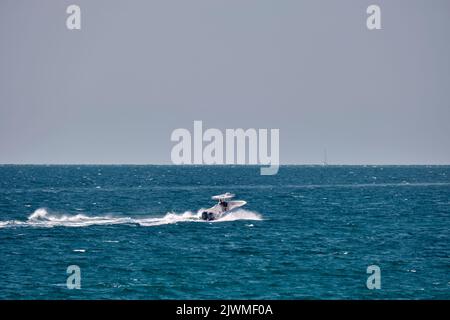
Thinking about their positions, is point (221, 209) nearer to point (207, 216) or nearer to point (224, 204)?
point (224, 204)

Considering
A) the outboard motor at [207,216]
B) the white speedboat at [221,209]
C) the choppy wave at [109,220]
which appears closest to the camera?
the choppy wave at [109,220]

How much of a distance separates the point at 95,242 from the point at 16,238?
315 inches

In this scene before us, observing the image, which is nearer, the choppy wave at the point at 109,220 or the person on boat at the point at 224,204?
the choppy wave at the point at 109,220

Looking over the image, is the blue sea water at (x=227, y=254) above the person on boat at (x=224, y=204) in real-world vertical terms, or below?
below

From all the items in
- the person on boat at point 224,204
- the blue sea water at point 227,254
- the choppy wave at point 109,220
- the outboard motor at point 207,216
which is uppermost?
the person on boat at point 224,204

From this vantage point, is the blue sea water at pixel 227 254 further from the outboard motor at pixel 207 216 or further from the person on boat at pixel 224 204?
the person on boat at pixel 224 204

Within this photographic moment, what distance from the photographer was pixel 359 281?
144 ft

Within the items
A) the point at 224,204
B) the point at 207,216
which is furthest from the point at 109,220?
the point at 224,204

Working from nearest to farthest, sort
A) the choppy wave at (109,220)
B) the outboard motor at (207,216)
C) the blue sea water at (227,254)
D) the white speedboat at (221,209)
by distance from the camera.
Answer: the blue sea water at (227,254)
the choppy wave at (109,220)
the outboard motor at (207,216)
the white speedboat at (221,209)

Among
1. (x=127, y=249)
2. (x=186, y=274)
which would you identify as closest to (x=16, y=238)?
(x=127, y=249)

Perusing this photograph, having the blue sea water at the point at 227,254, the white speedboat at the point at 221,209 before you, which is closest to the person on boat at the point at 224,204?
the white speedboat at the point at 221,209
